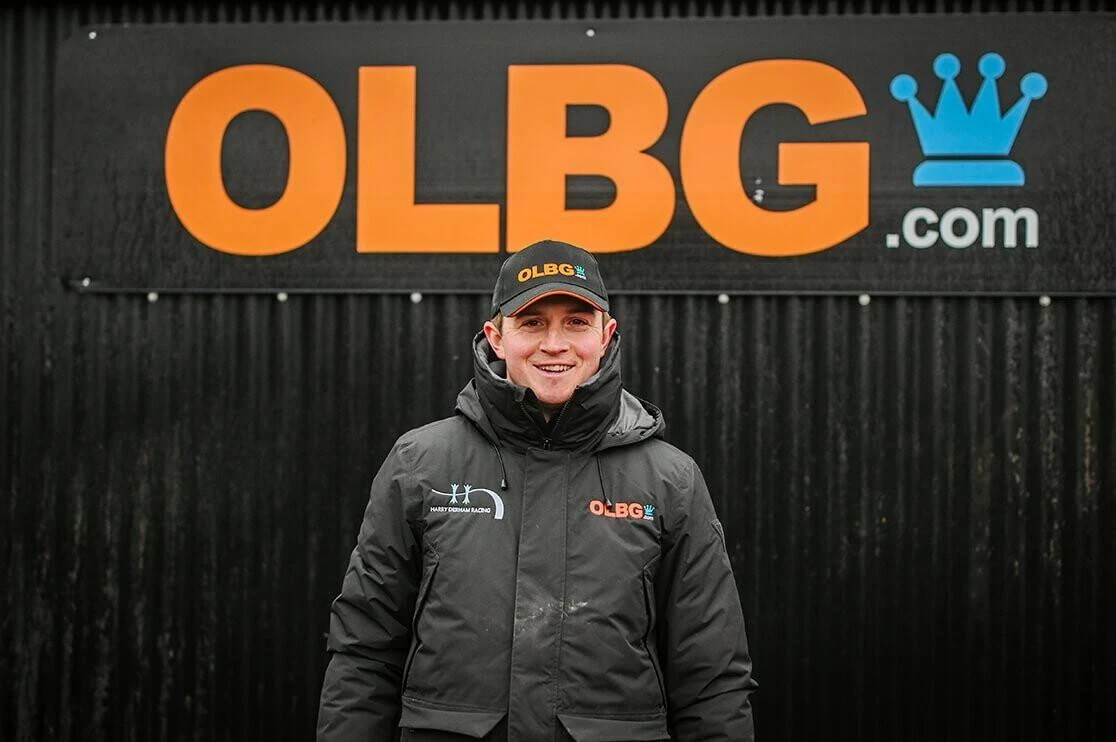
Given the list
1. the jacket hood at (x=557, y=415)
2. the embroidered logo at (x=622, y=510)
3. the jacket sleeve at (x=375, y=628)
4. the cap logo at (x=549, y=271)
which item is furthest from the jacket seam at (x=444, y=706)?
the cap logo at (x=549, y=271)

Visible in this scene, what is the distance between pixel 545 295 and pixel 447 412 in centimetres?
190

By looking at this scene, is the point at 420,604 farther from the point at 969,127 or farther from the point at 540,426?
the point at 969,127

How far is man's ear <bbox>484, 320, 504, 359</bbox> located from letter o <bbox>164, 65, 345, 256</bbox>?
6.11 feet

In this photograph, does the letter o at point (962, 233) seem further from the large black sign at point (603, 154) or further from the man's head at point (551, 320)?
the man's head at point (551, 320)

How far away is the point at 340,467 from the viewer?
4348mm

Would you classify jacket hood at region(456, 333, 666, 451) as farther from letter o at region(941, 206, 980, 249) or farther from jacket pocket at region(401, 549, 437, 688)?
letter o at region(941, 206, 980, 249)

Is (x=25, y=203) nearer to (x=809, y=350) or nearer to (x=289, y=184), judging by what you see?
(x=289, y=184)

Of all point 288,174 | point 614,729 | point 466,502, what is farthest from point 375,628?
point 288,174

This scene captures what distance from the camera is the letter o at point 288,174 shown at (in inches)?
170

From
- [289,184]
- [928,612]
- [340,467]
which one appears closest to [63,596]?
[340,467]

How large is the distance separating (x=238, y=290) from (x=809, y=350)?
2.26m

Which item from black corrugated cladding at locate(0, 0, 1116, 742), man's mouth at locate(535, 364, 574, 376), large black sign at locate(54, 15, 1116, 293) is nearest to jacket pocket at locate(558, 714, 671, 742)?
man's mouth at locate(535, 364, 574, 376)

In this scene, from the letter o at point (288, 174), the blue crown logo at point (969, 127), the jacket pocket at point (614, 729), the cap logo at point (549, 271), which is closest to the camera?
the jacket pocket at point (614, 729)

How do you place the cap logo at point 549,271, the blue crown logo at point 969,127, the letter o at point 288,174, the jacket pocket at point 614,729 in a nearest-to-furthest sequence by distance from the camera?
the jacket pocket at point 614,729
the cap logo at point 549,271
the blue crown logo at point 969,127
the letter o at point 288,174
